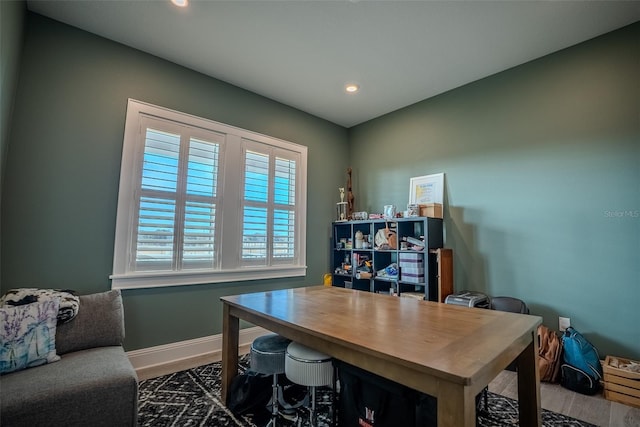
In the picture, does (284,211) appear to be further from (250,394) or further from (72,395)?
(72,395)

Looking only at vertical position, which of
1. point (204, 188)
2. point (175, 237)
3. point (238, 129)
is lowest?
point (175, 237)

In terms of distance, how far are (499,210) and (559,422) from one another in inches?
75.8

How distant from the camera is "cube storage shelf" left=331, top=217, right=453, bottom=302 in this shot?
329 centimetres

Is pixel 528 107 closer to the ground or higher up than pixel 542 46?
closer to the ground

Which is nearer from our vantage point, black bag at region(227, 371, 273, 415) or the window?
black bag at region(227, 371, 273, 415)

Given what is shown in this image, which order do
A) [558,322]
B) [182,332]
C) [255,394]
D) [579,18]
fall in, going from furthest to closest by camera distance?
[182,332]
[558,322]
[579,18]
[255,394]

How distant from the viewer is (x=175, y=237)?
118 inches

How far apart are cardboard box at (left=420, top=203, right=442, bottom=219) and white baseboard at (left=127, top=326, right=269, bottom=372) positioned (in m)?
2.62

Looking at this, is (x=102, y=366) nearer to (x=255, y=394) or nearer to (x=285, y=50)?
(x=255, y=394)

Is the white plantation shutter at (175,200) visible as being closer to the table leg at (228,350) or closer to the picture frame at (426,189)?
the table leg at (228,350)

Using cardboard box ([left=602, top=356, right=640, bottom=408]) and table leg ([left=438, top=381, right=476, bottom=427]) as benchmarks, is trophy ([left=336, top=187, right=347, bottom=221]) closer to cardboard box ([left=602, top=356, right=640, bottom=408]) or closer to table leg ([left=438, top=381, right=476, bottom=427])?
cardboard box ([left=602, top=356, right=640, bottom=408])

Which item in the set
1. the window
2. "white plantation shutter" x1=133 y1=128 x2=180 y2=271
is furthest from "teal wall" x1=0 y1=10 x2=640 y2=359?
"white plantation shutter" x1=133 y1=128 x2=180 y2=271

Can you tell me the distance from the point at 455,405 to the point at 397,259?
2663mm

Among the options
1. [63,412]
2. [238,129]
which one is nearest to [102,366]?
[63,412]
